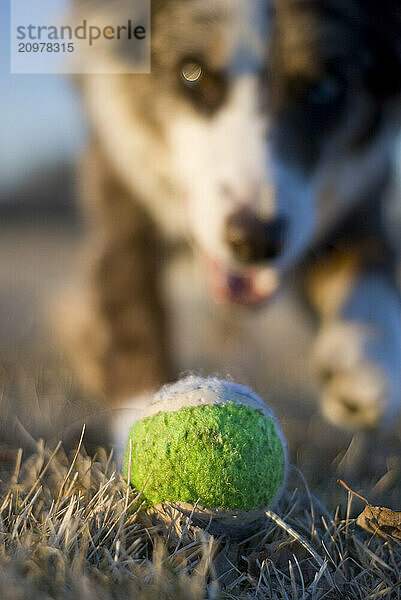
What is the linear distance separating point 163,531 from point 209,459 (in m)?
0.15

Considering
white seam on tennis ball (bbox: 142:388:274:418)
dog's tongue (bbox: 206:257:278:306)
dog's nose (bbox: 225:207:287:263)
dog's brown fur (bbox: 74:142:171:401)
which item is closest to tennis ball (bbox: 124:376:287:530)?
white seam on tennis ball (bbox: 142:388:274:418)

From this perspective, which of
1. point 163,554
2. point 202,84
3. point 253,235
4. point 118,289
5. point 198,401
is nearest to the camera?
point 163,554

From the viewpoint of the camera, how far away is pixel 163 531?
41.7 inches

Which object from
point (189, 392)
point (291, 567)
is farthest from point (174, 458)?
point (291, 567)

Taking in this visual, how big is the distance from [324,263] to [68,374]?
1011 millimetres

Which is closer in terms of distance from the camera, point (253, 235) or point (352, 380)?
point (253, 235)

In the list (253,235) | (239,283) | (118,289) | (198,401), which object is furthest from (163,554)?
(118,289)

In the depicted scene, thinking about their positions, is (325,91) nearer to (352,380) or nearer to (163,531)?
(352,380)

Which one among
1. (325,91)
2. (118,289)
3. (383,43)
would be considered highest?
(383,43)

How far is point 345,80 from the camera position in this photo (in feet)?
5.93

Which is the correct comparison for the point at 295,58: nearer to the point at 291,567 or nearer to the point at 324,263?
the point at 324,263

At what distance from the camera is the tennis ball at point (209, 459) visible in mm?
1053

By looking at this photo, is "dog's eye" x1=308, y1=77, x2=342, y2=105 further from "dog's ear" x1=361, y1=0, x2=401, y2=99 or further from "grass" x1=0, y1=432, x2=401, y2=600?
"grass" x1=0, y1=432, x2=401, y2=600

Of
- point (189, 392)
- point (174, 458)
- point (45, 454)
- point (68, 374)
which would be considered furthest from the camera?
point (68, 374)
